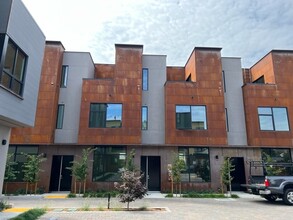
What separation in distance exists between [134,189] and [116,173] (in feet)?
21.5

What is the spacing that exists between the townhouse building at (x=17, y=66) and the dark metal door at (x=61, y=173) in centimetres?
721

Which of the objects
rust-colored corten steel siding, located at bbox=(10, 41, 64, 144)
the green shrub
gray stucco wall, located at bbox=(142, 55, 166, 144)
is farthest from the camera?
gray stucco wall, located at bbox=(142, 55, 166, 144)

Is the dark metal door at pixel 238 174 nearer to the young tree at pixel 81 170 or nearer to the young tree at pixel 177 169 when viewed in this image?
the young tree at pixel 177 169

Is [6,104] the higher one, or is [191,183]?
[6,104]

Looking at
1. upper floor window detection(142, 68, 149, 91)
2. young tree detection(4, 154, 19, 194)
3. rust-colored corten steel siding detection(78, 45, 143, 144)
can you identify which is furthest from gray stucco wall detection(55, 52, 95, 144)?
upper floor window detection(142, 68, 149, 91)

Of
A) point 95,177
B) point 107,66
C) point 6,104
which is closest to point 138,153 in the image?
point 95,177

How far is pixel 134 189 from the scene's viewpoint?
400 inches

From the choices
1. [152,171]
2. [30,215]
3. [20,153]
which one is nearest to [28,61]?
[30,215]

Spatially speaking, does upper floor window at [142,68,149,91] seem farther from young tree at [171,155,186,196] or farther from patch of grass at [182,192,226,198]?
patch of grass at [182,192,226,198]

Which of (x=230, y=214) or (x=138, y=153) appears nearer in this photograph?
(x=230, y=214)

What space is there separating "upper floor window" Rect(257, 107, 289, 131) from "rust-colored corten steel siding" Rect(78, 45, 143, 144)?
9.37 meters

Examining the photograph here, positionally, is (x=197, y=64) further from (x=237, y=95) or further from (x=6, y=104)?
(x=6, y=104)

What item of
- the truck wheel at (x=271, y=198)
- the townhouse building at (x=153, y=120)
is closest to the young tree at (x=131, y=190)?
the townhouse building at (x=153, y=120)

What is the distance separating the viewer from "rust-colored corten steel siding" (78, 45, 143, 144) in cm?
1641
